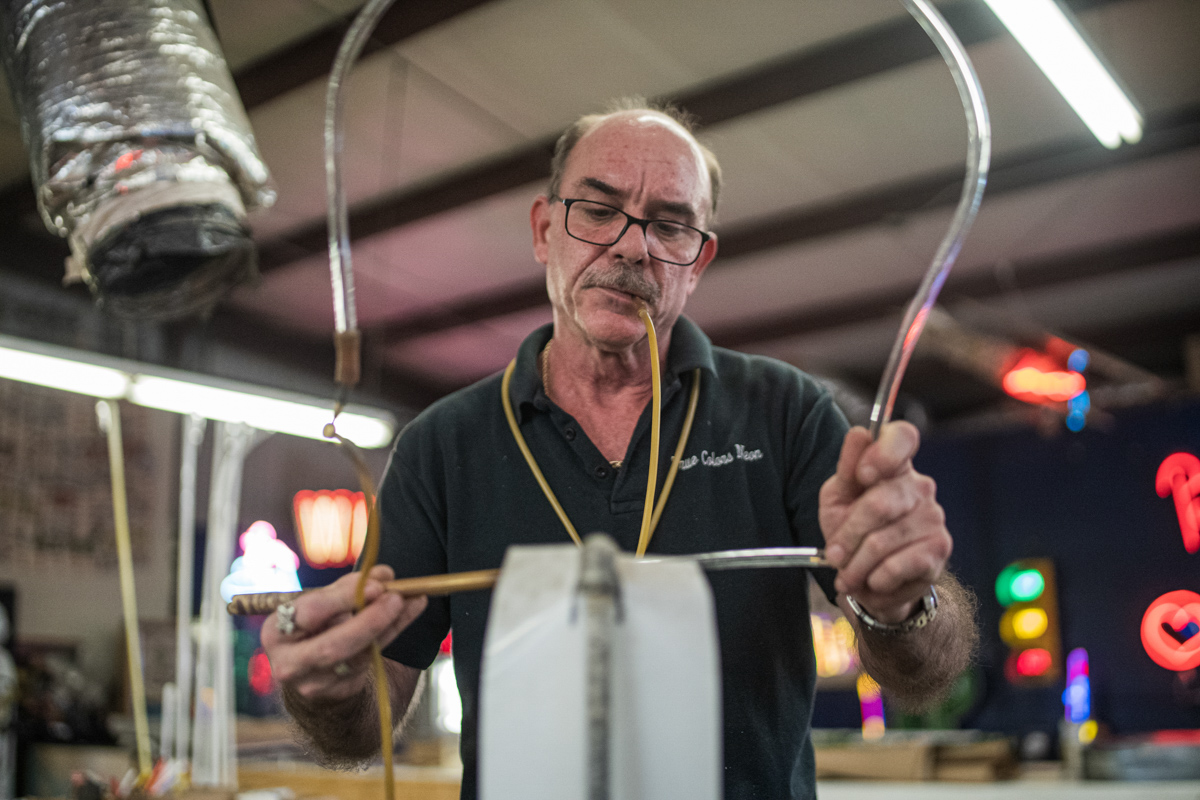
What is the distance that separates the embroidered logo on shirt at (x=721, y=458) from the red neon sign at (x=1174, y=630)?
578 centimetres

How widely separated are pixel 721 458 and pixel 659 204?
0.33 m

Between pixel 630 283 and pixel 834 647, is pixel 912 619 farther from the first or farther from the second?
pixel 834 647

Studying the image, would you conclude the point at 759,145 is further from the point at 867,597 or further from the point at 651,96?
the point at 867,597

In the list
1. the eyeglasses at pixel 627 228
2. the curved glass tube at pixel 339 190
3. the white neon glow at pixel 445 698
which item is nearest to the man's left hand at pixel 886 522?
the curved glass tube at pixel 339 190

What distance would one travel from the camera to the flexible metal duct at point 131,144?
167 cm

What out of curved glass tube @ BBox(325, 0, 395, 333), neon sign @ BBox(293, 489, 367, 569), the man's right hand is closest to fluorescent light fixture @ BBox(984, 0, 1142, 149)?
curved glass tube @ BBox(325, 0, 395, 333)

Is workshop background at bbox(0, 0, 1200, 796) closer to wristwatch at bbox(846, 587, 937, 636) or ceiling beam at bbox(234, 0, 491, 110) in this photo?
ceiling beam at bbox(234, 0, 491, 110)

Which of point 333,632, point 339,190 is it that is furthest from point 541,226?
point 333,632

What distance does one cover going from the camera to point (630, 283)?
121cm

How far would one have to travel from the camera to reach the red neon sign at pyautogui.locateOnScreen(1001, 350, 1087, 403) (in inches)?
228

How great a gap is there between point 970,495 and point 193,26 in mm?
6336

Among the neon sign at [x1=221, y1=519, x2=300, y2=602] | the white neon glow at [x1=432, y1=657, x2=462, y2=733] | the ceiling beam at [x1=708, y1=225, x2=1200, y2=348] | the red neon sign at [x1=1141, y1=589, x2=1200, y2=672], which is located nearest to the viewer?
the ceiling beam at [x1=708, y1=225, x2=1200, y2=348]

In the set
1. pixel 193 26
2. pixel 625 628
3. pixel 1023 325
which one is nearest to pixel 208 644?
pixel 193 26

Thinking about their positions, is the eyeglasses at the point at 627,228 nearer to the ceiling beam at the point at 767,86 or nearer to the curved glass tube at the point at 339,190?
the curved glass tube at the point at 339,190
